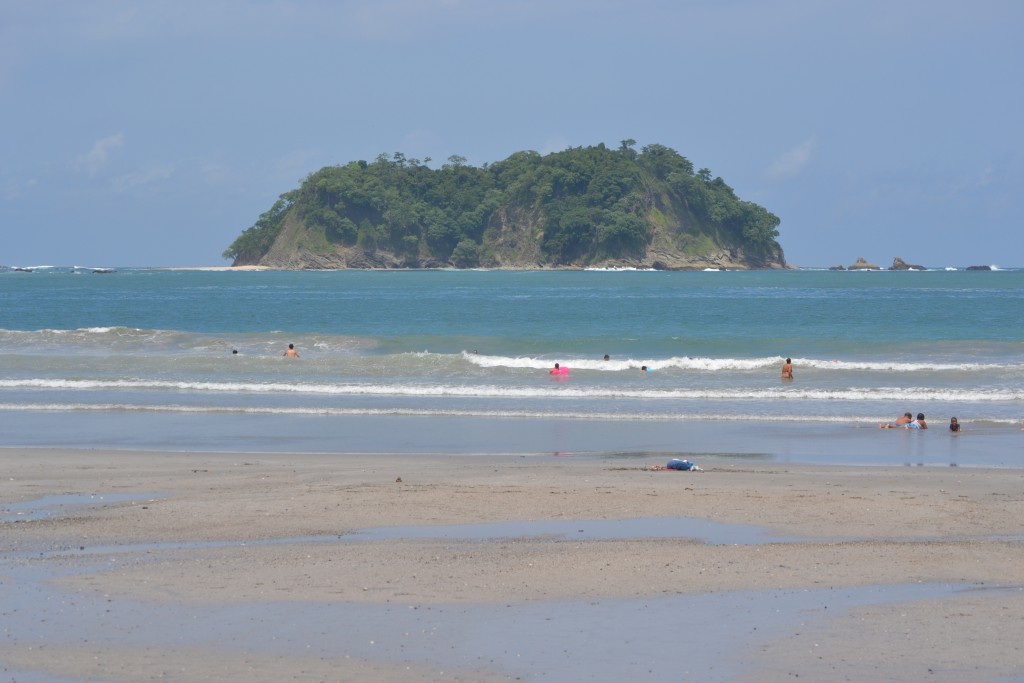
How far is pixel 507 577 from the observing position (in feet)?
31.1

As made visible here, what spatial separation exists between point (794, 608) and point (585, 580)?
70.1 inches

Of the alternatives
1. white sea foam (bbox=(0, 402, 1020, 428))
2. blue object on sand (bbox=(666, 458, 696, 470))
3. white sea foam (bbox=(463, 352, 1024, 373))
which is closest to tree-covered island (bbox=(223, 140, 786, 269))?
white sea foam (bbox=(463, 352, 1024, 373))

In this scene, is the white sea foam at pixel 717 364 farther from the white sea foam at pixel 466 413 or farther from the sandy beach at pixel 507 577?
the sandy beach at pixel 507 577

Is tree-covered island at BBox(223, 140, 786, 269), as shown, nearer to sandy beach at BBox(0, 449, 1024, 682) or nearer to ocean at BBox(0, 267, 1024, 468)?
ocean at BBox(0, 267, 1024, 468)

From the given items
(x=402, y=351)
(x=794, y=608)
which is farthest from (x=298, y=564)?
(x=402, y=351)

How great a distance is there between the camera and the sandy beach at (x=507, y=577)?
24.5 ft

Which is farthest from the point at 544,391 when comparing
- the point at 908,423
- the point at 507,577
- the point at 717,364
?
the point at 507,577

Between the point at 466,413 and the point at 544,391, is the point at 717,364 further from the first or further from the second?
the point at 466,413

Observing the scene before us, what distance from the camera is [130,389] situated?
2819 centimetres

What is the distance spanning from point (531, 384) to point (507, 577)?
19.6 meters

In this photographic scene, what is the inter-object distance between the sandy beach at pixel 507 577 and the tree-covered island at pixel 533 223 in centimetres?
15289

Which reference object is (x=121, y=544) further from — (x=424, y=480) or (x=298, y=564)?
(x=424, y=480)

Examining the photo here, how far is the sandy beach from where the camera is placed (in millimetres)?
7473

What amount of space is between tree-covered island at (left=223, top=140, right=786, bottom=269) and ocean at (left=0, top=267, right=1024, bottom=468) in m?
107
